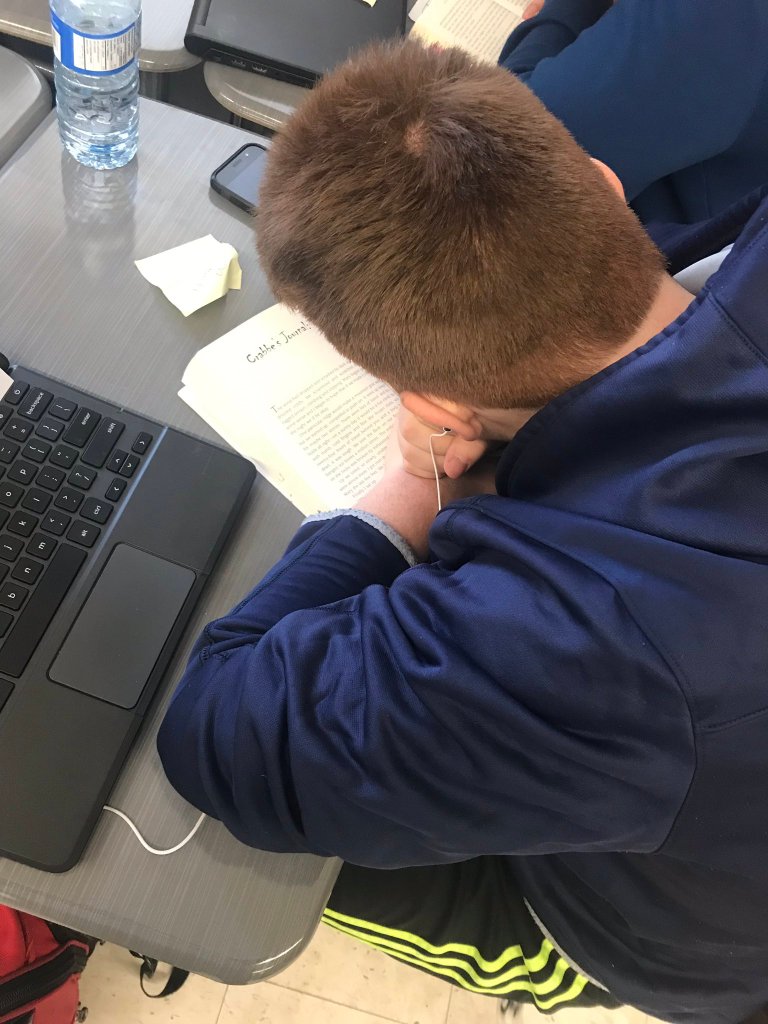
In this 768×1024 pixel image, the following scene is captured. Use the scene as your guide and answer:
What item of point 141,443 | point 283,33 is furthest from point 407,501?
point 283,33

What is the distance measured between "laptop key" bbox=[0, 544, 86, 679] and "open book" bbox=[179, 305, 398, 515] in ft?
0.58

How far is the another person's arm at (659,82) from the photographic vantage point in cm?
80

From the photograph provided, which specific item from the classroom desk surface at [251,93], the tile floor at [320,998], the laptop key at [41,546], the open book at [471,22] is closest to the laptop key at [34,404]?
the laptop key at [41,546]

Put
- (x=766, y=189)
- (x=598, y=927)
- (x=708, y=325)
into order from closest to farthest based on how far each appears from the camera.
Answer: (x=708, y=325) → (x=766, y=189) → (x=598, y=927)

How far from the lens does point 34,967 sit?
2.85 ft

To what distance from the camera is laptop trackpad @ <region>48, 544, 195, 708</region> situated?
1.84 ft

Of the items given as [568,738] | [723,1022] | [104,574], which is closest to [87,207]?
[104,574]

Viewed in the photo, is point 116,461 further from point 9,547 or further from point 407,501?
point 407,501

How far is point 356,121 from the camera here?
1.57ft

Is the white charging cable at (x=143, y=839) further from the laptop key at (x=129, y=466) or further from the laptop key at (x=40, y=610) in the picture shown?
the laptop key at (x=129, y=466)

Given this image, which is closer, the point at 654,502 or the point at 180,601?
the point at 654,502

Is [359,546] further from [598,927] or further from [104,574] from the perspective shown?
[598,927]

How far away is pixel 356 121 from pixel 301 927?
0.52m

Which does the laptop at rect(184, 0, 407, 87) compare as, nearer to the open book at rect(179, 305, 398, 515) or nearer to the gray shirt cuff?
the open book at rect(179, 305, 398, 515)
